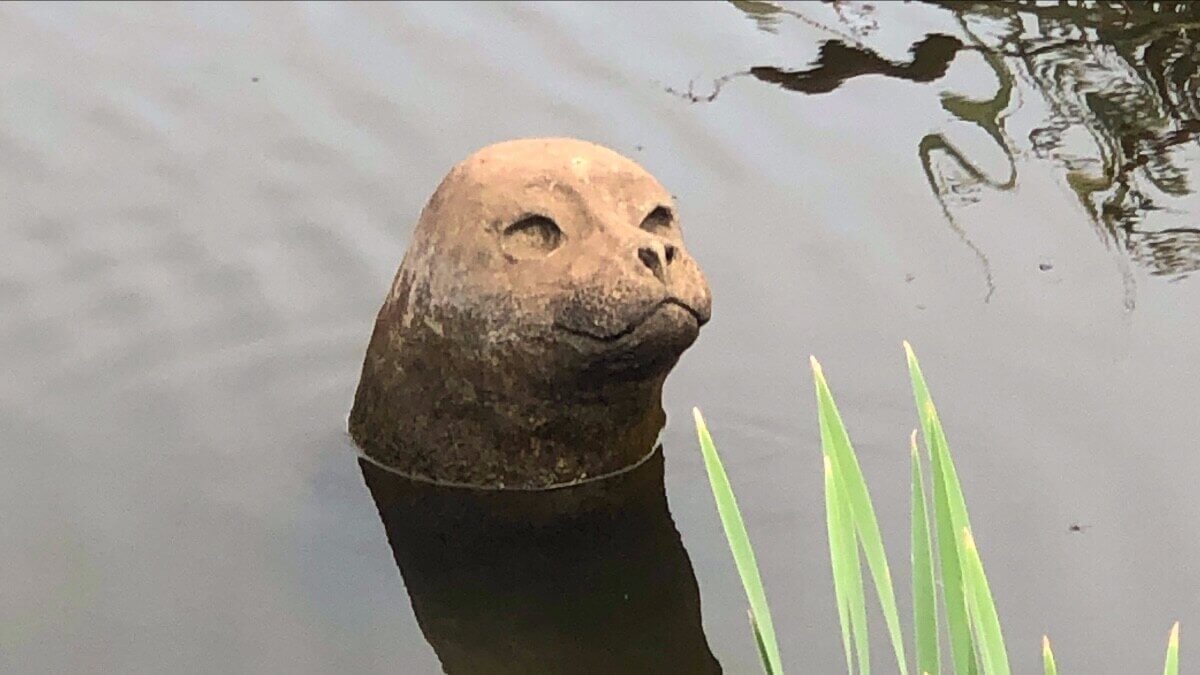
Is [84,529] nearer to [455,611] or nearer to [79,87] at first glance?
[455,611]

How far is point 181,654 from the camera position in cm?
300

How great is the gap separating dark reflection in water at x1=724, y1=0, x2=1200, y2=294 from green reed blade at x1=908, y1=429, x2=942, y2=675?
232 centimetres

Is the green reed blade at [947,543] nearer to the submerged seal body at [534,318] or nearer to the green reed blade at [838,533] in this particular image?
the green reed blade at [838,533]

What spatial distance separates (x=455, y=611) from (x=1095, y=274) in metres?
1.88

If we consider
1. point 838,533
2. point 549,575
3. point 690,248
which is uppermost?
point 838,533

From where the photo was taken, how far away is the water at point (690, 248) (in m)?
3.18

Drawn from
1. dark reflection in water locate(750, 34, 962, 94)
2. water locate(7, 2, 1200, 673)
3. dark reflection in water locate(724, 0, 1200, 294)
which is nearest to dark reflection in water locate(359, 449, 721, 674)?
water locate(7, 2, 1200, 673)

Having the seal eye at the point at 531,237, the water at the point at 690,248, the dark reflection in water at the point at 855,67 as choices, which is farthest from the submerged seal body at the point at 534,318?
the dark reflection in water at the point at 855,67

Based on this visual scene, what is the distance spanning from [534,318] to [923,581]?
127 centimetres

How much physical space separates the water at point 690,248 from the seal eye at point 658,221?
55 cm

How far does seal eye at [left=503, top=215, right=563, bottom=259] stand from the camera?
3.11 meters

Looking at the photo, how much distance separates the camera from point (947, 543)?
1845 millimetres

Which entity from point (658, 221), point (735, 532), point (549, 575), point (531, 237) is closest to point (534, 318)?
point (531, 237)

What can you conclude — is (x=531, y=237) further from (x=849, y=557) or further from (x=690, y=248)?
(x=849, y=557)
